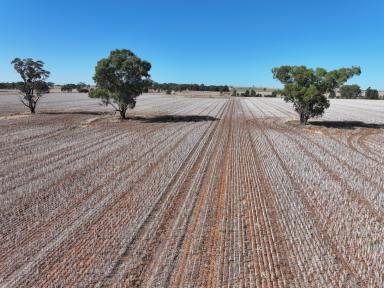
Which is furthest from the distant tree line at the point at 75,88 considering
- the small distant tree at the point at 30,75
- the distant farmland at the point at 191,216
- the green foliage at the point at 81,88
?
the distant farmland at the point at 191,216

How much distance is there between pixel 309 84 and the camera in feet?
114

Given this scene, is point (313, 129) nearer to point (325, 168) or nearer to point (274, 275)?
point (325, 168)

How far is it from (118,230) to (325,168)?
12.0 m

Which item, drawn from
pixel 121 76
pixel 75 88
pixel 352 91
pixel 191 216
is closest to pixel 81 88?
pixel 75 88

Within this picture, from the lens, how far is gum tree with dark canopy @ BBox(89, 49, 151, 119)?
123 feet

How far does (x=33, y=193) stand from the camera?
1401 cm

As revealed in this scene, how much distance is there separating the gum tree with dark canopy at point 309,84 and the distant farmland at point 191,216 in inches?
433

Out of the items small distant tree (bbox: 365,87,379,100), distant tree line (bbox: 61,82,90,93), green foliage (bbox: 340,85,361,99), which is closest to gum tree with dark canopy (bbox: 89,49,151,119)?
distant tree line (bbox: 61,82,90,93)

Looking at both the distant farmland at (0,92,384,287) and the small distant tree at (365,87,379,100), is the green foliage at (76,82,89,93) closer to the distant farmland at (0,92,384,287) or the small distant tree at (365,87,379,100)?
the small distant tree at (365,87,379,100)

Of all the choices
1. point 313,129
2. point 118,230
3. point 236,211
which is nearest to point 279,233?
point 236,211

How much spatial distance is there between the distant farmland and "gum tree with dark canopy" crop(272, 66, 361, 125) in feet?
36.1

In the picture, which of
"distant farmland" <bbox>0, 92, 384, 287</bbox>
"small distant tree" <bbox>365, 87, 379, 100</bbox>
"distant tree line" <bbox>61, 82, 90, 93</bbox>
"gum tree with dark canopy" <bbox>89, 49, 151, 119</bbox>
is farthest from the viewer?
"distant tree line" <bbox>61, 82, 90, 93</bbox>

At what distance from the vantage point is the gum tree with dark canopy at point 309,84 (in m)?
33.0

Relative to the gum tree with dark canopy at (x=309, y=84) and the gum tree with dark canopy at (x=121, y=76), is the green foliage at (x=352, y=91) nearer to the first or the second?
the gum tree with dark canopy at (x=309, y=84)
